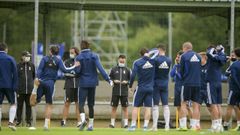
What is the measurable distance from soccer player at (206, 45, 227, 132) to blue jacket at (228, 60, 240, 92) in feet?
4.77

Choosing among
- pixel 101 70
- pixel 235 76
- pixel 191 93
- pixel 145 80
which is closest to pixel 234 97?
pixel 235 76

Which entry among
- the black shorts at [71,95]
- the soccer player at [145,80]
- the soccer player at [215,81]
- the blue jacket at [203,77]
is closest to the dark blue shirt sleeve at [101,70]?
the soccer player at [145,80]

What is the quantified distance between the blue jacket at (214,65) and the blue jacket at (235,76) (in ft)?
4.74

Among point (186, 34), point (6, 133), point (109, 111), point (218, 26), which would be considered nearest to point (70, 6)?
point (109, 111)

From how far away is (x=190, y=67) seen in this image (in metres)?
24.2

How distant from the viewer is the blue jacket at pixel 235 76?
25.7m

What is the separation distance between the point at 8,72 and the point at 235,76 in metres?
6.56

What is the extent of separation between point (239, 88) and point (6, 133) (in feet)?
23.5

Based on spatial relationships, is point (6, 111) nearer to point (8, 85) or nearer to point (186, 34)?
point (8, 85)

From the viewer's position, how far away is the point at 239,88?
2605 centimetres

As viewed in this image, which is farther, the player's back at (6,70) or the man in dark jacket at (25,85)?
the man in dark jacket at (25,85)

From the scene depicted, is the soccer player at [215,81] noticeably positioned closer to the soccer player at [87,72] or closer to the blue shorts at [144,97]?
the blue shorts at [144,97]

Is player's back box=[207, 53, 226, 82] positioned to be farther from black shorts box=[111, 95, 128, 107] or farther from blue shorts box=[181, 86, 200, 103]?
black shorts box=[111, 95, 128, 107]

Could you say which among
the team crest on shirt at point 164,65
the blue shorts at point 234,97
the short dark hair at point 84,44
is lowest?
the blue shorts at point 234,97
